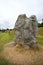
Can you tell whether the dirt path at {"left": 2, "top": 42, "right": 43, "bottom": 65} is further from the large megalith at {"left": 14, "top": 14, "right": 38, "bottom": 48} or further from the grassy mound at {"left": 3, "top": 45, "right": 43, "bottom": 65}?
the large megalith at {"left": 14, "top": 14, "right": 38, "bottom": 48}

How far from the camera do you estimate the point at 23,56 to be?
1702 centimetres

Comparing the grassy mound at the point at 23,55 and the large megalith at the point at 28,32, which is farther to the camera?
the large megalith at the point at 28,32

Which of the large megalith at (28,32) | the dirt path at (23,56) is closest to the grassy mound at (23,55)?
the dirt path at (23,56)

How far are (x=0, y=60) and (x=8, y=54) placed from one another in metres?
1.40

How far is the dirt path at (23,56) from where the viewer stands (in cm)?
1628

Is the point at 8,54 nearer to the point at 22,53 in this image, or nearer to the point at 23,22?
the point at 22,53

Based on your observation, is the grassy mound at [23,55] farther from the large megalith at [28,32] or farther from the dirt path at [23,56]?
the large megalith at [28,32]

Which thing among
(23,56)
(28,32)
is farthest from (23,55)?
(28,32)

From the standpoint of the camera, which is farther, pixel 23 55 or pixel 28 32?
pixel 28 32

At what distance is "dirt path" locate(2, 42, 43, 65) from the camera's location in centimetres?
1628

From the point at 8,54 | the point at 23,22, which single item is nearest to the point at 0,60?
the point at 8,54

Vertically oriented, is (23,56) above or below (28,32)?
below

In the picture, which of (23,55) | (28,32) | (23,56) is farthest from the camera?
(28,32)

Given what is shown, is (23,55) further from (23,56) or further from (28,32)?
(28,32)
